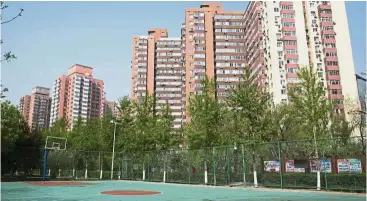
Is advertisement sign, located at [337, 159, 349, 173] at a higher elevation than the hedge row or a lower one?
higher

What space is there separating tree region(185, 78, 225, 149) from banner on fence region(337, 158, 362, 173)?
11539 millimetres

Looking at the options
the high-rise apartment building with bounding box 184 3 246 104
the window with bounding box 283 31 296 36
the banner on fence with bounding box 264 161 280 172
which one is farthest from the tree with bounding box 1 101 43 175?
the high-rise apartment building with bounding box 184 3 246 104

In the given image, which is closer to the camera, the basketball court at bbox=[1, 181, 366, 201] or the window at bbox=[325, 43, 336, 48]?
the basketball court at bbox=[1, 181, 366, 201]

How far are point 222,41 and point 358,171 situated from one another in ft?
239

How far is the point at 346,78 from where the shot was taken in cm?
6109

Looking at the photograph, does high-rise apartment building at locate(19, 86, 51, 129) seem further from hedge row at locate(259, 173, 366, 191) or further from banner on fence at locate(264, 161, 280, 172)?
hedge row at locate(259, 173, 366, 191)

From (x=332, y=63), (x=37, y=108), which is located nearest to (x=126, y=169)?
(x=332, y=63)

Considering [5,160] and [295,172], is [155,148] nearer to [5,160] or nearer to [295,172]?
[5,160]

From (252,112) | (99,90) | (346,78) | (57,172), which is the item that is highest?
(99,90)

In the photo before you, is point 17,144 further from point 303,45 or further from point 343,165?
point 303,45

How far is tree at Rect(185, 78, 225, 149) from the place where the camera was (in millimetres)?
25500

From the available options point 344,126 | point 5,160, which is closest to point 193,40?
point 344,126

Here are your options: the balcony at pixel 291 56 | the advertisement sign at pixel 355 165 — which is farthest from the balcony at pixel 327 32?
the advertisement sign at pixel 355 165

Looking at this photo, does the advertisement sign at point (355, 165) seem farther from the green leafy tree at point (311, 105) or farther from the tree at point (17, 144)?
the tree at point (17, 144)
